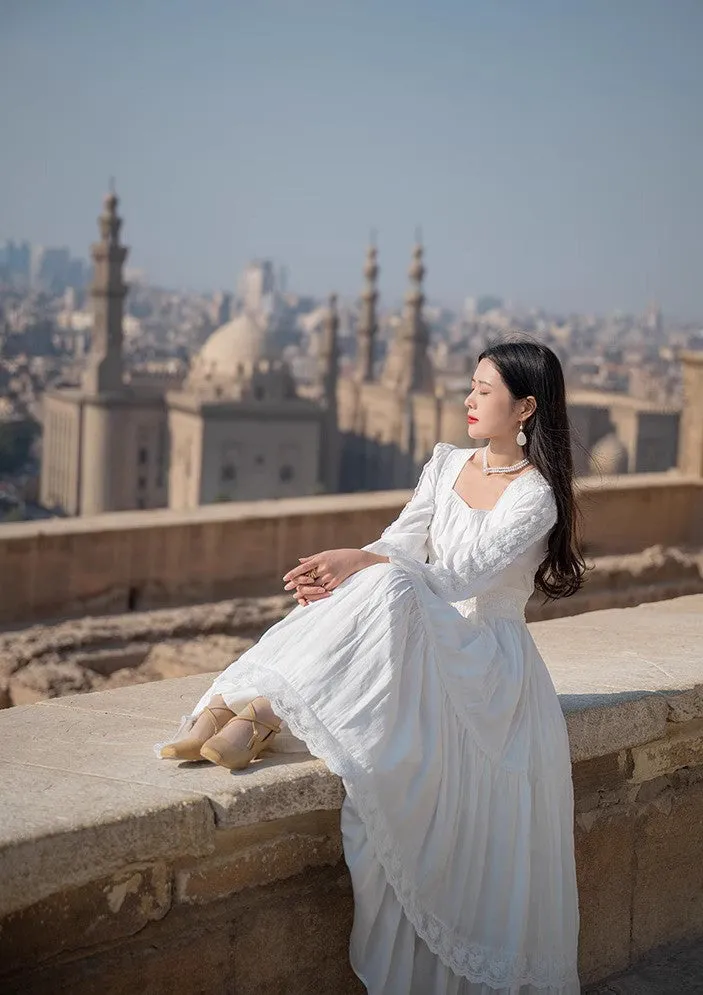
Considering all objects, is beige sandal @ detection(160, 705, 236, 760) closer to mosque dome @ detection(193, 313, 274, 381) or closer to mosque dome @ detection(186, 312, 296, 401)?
mosque dome @ detection(186, 312, 296, 401)

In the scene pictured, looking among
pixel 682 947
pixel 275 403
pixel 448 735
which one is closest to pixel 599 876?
pixel 682 947

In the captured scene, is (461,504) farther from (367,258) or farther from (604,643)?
(367,258)

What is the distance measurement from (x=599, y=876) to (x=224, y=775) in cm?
99

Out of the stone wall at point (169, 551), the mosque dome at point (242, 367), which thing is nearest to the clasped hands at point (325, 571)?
the stone wall at point (169, 551)

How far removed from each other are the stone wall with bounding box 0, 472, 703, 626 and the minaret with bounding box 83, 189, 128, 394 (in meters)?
51.1

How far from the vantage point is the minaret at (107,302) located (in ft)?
186

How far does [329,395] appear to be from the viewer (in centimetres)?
6756

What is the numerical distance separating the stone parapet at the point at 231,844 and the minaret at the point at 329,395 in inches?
2537

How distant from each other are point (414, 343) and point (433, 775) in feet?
219

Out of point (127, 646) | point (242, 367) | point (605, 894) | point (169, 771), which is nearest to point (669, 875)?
point (605, 894)

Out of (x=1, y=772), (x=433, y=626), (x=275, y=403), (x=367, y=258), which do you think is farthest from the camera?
(x=367, y=258)

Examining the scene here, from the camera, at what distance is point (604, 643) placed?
3535 millimetres

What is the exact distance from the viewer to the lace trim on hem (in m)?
2.33

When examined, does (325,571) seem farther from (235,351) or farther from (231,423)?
(235,351)
